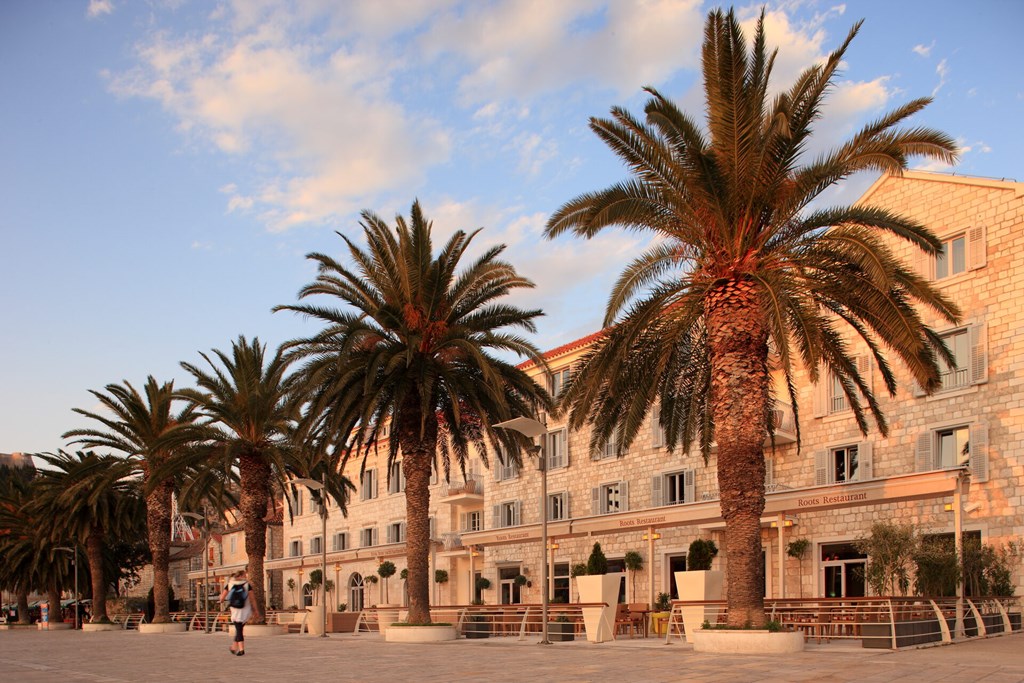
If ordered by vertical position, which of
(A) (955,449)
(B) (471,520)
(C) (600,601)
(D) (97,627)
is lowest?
(D) (97,627)

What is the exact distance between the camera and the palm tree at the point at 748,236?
60.0 feet

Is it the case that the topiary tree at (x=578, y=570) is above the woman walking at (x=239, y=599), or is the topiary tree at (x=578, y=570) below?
below

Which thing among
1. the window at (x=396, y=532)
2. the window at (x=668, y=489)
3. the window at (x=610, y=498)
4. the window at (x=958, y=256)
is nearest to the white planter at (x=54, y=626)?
the window at (x=396, y=532)

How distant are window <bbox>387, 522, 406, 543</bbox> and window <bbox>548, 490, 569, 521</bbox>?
12947 millimetres

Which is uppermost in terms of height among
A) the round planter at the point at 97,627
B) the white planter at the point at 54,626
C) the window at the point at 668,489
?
the window at the point at 668,489

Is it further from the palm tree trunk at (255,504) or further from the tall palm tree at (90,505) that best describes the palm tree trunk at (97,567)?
the palm tree trunk at (255,504)

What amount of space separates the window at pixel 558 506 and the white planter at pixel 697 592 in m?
24.0

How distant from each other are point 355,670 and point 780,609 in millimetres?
11093

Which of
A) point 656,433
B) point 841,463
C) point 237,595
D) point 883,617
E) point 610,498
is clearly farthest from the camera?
point 610,498

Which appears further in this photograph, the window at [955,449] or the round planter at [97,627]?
the round planter at [97,627]

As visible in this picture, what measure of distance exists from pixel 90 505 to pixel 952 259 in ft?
133

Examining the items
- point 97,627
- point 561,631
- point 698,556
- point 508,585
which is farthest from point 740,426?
point 97,627

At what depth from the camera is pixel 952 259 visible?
30.7m

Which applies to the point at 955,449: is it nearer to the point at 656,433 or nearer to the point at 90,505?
the point at 656,433
